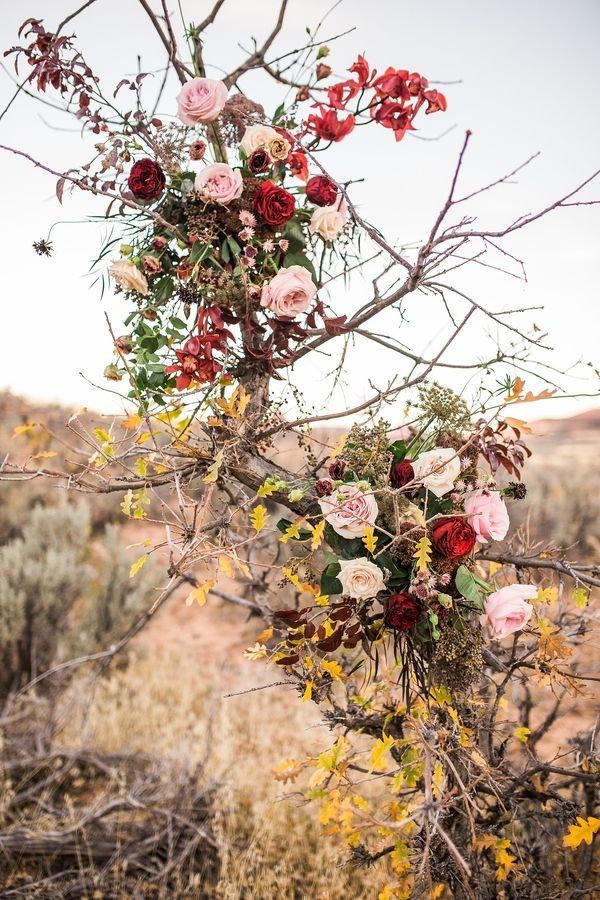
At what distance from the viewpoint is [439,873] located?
5.81 feet

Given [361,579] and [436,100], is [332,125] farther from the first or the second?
[361,579]

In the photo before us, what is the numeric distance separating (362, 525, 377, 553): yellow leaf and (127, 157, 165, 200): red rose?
91 centimetres

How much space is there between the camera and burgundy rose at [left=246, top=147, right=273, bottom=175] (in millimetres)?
1532

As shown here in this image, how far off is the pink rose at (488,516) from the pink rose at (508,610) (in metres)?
0.13

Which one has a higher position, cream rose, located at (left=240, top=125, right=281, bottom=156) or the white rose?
cream rose, located at (left=240, top=125, right=281, bottom=156)

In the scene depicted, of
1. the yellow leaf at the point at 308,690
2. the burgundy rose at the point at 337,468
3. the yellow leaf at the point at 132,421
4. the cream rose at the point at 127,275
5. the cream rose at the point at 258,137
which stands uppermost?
the cream rose at the point at 258,137

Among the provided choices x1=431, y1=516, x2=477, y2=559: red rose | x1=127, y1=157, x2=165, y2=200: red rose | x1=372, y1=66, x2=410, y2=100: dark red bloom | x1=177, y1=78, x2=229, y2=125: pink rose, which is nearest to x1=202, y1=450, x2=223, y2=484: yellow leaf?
x1=431, y1=516, x2=477, y2=559: red rose

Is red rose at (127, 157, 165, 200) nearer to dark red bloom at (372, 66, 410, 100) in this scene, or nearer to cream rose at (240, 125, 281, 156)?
cream rose at (240, 125, 281, 156)

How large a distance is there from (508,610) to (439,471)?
0.35m

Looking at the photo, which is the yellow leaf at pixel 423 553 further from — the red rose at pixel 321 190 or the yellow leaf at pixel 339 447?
the red rose at pixel 321 190

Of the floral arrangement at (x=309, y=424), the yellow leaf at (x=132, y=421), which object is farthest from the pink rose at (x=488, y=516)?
the yellow leaf at (x=132, y=421)

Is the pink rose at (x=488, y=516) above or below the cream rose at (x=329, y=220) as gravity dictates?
below

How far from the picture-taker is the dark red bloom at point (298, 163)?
1.58m

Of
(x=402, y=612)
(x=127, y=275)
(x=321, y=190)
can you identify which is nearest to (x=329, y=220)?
(x=321, y=190)
